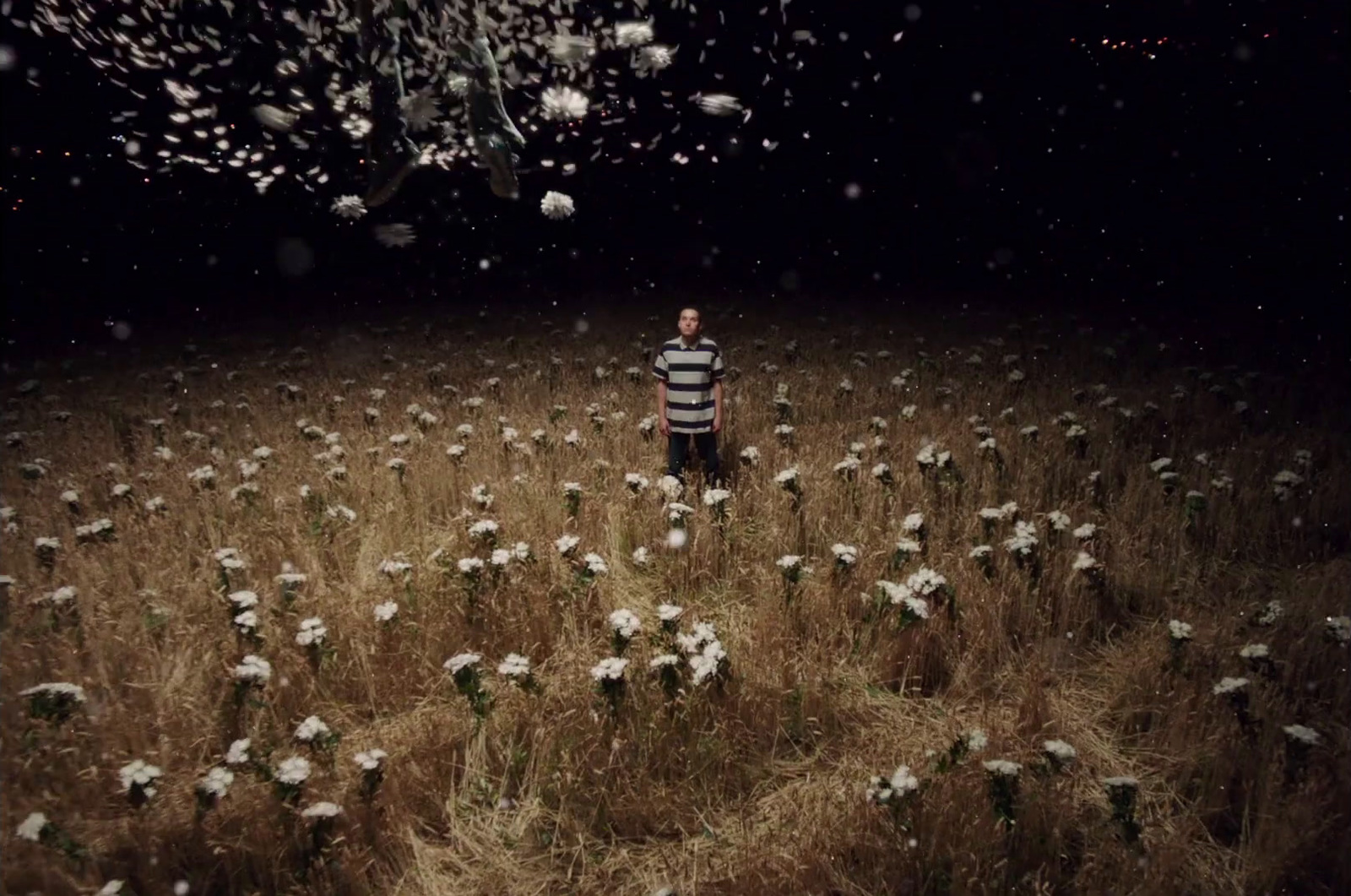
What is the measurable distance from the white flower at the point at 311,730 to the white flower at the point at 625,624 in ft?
4.38

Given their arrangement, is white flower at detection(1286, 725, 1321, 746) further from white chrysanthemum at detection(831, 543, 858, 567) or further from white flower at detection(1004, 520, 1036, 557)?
white chrysanthemum at detection(831, 543, 858, 567)

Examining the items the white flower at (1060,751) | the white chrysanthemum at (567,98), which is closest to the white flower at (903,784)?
the white flower at (1060,751)

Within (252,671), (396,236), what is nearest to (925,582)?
(252,671)

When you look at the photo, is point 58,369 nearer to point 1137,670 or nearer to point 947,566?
point 947,566

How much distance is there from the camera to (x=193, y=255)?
2592 cm

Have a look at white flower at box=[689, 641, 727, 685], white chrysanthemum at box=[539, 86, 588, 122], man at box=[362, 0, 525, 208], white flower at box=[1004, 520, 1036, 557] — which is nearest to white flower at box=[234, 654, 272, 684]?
white flower at box=[689, 641, 727, 685]

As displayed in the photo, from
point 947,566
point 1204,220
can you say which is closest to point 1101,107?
point 1204,220

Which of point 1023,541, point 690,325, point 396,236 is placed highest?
point 396,236

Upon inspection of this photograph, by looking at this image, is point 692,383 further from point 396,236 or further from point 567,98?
point 396,236

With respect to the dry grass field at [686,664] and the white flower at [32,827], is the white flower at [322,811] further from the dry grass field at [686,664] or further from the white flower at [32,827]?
the white flower at [32,827]

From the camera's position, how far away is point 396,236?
2789cm

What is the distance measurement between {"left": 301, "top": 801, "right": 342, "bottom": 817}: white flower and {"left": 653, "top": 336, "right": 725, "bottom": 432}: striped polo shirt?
4.16 meters

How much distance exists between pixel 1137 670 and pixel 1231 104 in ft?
73.1

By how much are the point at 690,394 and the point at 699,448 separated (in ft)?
1.89
